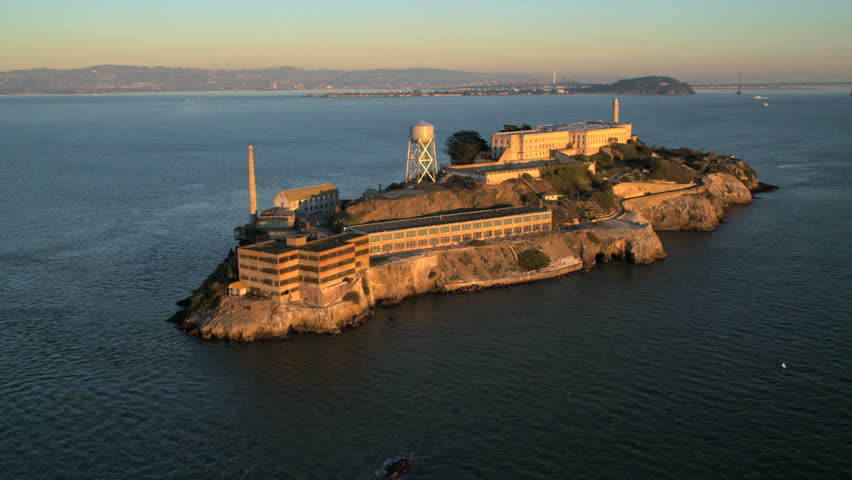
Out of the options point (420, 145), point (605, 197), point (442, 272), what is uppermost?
point (420, 145)

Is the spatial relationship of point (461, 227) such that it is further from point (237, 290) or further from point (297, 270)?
point (237, 290)

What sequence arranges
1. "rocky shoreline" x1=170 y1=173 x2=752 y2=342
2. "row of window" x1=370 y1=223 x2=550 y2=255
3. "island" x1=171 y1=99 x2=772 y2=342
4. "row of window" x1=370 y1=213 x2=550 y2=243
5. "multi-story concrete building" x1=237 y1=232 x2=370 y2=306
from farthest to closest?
"row of window" x1=370 y1=223 x2=550 y2=255 → "row of window" x1=370 y1=213 x2=550 y2=243 → "island" x1=171 y1=99 x2=772 y2=342 → "multi-story concrete building" x1=237 y1=232 x2=370 y2=306 → "rocky shoreline" x1=170 y1=173 x2=752 y2=342

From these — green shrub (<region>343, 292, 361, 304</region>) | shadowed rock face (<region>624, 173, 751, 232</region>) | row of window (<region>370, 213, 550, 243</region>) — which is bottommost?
green shrub (<region>343, 292, 361, 304</region>)

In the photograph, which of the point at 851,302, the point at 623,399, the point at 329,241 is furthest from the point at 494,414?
the point at 851,302

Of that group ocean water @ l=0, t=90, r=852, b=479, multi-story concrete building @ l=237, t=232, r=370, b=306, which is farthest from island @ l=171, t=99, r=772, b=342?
ocean water @ l=0, t=90, r=852, b=479

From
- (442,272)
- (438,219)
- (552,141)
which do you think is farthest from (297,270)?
(552,141)

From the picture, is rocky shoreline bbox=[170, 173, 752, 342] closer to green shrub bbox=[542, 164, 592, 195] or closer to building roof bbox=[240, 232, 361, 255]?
building roof bbox=[240, 232, 361, 255]
